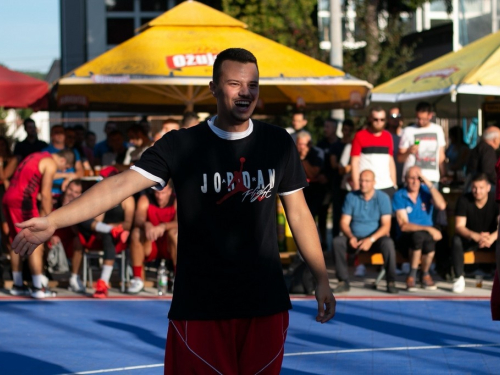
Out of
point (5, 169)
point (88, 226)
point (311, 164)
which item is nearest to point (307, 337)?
point (88, 226)

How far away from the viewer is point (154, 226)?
37.4 ft

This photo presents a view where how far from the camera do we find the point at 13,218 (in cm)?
1137

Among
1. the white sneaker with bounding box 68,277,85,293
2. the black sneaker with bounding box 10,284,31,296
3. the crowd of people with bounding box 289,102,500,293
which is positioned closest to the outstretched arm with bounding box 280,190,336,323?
the crowd of people with bounding box 289,102,500,293

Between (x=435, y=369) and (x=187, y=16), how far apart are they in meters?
7.69

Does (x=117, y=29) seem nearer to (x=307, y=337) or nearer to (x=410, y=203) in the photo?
(x=410, y=203)

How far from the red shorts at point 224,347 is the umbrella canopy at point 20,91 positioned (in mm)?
9323

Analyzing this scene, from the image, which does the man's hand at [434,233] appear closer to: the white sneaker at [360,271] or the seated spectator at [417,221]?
the seated spectator at [417,221]

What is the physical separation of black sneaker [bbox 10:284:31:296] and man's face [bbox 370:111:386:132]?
15.2 ft

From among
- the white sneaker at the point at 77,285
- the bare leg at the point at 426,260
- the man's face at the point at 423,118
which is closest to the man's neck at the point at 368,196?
the bare leg at the point at 426,260

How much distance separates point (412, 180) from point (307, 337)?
3.44 metres

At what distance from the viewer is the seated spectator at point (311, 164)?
13.0 m

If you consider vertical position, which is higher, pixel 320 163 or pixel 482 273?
pixel 320 163

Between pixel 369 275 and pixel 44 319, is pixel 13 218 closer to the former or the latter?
pixel 44 319

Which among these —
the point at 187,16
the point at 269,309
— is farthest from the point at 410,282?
the point at 269,309
